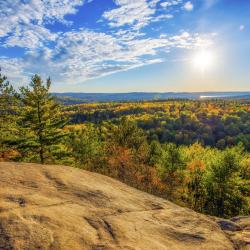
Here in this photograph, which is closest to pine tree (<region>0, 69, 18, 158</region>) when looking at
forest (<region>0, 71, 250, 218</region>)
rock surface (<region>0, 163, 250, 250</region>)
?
forest (<region>0, 71, 250, 218</region>)

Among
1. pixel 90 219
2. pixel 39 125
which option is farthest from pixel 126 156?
pixel 90 219

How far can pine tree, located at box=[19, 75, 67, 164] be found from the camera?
31.4 meters

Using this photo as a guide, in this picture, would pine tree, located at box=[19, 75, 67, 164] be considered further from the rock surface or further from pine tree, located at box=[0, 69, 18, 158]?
the rock surface

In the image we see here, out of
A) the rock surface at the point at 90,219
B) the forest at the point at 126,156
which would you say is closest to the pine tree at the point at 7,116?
the forest at the point at 126,156

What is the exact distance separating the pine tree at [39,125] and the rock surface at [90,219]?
20458mm

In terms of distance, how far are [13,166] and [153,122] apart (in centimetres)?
13177

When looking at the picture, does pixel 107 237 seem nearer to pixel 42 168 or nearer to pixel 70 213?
pixel 70 213

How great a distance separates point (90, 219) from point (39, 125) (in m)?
25.0

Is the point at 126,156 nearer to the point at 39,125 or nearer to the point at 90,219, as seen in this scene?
the point at 39,125

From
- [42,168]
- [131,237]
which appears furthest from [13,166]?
[131,237]

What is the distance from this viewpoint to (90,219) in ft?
26.6

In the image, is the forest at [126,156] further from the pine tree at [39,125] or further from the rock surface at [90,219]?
the rock surface at [90,219]

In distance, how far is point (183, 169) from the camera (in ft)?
163

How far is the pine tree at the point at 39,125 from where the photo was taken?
A: 3136cm
